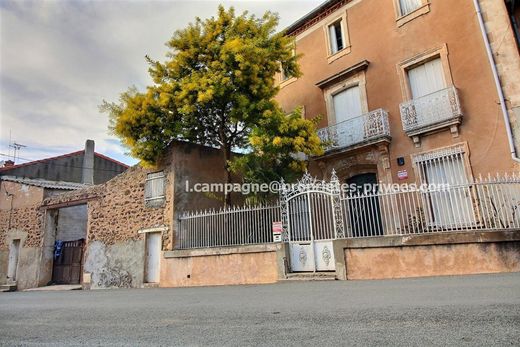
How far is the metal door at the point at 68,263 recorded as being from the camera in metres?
14.8

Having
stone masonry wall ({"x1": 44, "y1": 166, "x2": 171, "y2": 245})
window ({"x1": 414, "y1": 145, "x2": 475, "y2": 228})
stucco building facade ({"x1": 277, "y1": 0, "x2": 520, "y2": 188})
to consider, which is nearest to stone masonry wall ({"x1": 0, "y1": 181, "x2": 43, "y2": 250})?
stone masonry wall ({"x1": 44, "y1": 166, "x2": 171, "y2": 245})

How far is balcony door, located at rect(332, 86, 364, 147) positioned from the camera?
12.0 metres

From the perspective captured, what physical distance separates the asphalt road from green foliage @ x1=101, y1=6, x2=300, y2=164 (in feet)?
19.9

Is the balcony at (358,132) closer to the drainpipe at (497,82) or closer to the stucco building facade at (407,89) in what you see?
the stucco building facade at (407,89)

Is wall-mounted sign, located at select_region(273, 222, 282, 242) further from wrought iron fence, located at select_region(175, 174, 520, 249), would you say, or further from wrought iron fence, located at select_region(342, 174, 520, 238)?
wrought iron fence, located at select_region(342, 174, 520, 238)

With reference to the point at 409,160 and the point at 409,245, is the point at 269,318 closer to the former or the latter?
the point at 409,245

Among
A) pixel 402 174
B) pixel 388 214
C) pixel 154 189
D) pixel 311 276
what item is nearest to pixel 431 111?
pixel 402 174

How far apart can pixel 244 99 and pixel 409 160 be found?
18.6ft

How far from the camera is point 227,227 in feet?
33.0

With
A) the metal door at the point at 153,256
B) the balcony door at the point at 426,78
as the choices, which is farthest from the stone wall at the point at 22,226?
the balcony door at the point at 426,78

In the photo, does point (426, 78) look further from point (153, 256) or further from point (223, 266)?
point (153, 256)

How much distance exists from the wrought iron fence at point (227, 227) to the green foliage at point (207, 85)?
2.59 meters

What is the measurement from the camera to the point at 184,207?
37.7ft

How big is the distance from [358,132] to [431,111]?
7.99 feet
